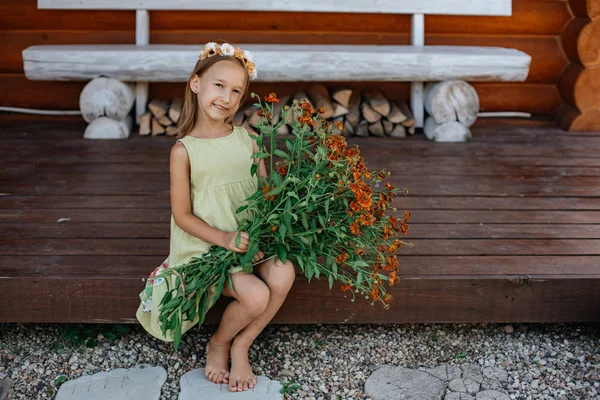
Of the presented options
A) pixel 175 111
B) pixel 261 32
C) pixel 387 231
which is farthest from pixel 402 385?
pixel 261 32

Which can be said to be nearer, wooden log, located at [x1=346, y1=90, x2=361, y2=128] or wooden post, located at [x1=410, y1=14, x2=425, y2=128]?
wooden log, located at [x1=346, y1=90, x2=361, y2=128]

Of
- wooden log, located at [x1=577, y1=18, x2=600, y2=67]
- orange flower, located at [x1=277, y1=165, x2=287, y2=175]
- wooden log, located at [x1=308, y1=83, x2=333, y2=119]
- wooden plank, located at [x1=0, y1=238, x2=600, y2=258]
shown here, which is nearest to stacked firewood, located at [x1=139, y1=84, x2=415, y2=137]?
wooden log, located at [x1=308, y1=83, x2=333, y2=119]

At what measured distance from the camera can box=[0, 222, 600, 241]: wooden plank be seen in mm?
3037

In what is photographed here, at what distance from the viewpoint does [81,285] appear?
8.66ft

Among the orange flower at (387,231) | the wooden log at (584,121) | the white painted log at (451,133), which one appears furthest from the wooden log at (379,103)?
the orange flower at (387,231)

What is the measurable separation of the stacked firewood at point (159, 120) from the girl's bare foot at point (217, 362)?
229 centimetres

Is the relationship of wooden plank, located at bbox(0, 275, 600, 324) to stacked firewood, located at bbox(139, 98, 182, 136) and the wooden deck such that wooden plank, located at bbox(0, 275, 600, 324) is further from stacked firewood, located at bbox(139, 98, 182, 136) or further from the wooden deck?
stacked firewood, located at bbox(139, 98, 182, 136)

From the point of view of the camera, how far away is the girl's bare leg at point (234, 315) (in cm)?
236

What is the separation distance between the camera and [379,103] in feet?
15.2

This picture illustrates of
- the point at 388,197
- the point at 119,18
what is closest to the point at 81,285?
the point at 388,197

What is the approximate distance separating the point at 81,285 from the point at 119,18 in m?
2.70

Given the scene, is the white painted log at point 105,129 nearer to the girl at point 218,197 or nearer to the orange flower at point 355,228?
the girl at point 218,197

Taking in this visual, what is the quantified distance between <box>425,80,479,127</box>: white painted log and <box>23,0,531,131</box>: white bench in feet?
0.23

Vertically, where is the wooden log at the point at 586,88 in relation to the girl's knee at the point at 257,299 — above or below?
above
